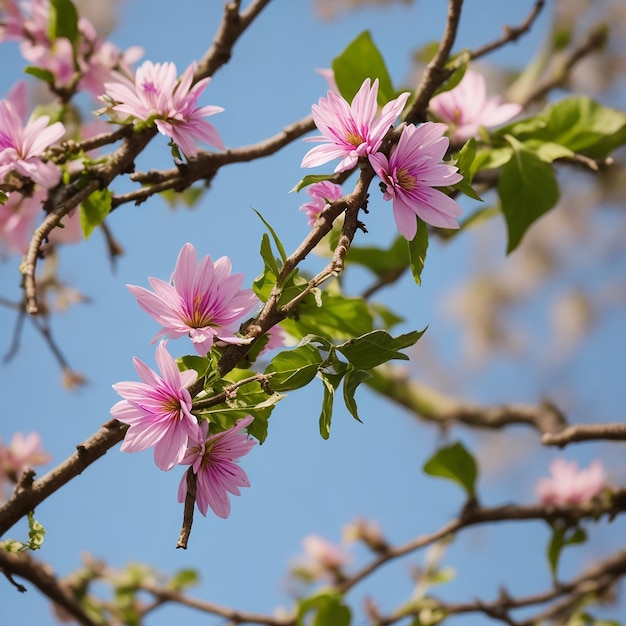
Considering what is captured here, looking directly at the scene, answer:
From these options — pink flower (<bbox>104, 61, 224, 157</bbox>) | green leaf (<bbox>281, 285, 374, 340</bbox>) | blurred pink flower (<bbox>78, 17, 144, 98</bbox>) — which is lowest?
green leaf (<bbox>281, 285, 374, 340</bbox>)

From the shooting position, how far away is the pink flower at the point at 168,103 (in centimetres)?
48

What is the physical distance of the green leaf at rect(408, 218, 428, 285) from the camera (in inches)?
16.1

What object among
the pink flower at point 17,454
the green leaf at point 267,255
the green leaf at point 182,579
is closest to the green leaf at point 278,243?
the green leaf at point 267,255

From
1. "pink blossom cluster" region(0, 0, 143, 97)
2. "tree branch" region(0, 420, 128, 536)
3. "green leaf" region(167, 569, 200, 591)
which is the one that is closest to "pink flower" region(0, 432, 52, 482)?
"green leaf" region(167, 569, 200, 591)

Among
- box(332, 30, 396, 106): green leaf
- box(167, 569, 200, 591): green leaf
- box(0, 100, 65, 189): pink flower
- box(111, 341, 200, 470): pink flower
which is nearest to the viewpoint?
box(111, 341, 200, 470): pink flower

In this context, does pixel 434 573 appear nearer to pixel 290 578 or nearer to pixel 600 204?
pixel 290 578

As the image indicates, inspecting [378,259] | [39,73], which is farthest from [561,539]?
[39,73]

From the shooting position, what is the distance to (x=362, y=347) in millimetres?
363

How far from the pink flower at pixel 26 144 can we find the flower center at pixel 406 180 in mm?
211

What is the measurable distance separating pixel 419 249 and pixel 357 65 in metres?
0.23

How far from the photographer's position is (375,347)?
362mm

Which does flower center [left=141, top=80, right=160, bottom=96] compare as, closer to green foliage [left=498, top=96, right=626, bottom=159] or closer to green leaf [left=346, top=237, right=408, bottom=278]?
green foliage [left=498, top=96, right=626, bottom=159]

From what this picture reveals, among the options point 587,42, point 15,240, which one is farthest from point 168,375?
point 587,42

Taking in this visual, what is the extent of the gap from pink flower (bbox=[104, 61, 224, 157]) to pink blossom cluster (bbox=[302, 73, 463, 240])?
11cm
